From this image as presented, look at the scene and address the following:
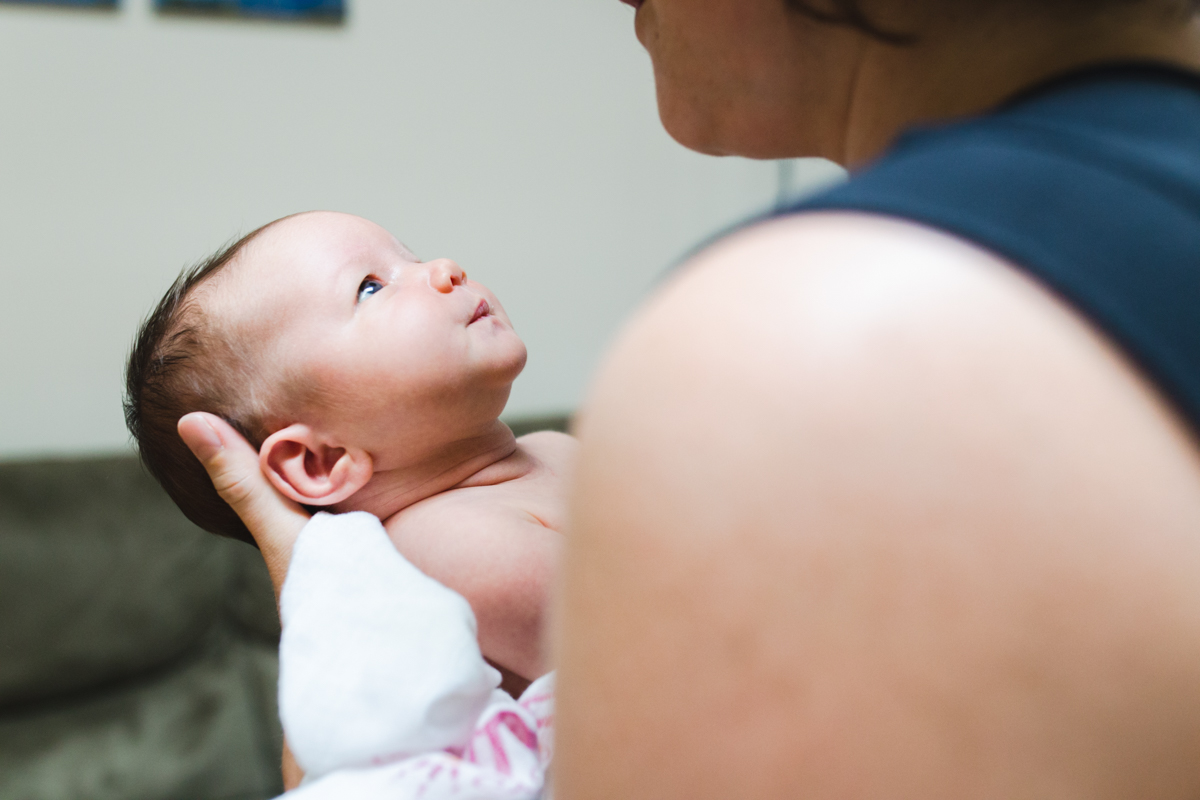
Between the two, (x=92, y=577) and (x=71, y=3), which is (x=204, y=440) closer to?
(x=92, y=577)

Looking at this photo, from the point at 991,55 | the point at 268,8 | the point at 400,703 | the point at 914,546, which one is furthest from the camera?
the point at 268,8

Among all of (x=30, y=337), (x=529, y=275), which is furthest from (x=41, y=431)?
(x=529, y=275)

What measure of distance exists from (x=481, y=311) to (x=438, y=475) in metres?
0.20

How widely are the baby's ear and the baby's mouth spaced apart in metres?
0.19

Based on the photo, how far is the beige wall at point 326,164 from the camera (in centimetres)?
182

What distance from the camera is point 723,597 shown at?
324 mm

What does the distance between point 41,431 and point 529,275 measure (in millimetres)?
1129

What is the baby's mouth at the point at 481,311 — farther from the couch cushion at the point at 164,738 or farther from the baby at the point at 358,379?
the couch cushion at the point at 164,738

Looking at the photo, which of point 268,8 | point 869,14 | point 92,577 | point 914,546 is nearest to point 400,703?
point 914,546

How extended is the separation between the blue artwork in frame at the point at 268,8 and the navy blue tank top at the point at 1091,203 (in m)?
1.86

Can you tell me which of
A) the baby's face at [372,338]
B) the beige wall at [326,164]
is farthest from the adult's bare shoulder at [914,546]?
the beige wall at [326,164]

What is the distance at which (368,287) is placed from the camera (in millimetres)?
1011

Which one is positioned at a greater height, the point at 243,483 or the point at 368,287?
the point at 368,287

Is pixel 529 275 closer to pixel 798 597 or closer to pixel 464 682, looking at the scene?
pixel 464 682
